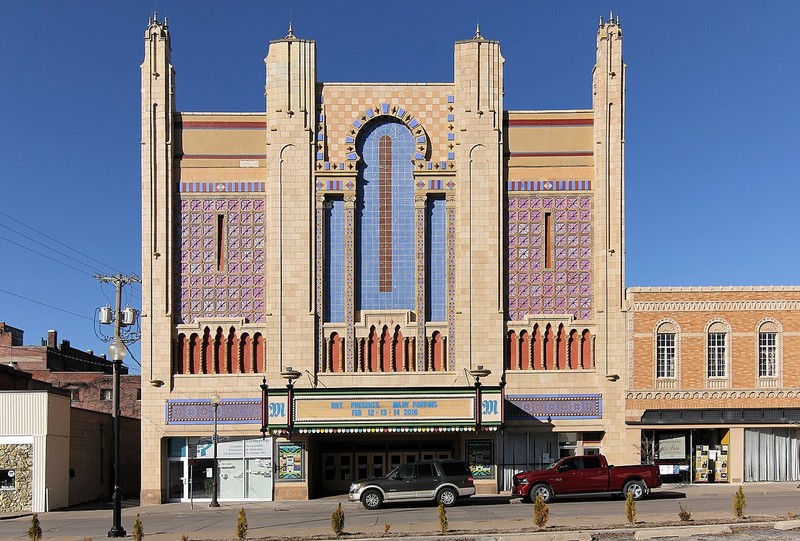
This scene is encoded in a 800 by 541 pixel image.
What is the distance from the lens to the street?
2544 cm

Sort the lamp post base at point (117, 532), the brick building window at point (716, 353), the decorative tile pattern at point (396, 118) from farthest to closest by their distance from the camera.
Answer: the decorative tile pattern at point (396, 118) < the brick building window at point (716, 353) < the lamp post base at point (117, 532)

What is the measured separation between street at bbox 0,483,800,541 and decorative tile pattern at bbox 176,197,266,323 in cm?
854

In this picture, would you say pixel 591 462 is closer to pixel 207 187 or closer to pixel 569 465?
pixel 569 465

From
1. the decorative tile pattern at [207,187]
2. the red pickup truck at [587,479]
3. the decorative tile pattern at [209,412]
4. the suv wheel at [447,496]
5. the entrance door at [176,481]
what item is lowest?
the entrance door at [176,481]

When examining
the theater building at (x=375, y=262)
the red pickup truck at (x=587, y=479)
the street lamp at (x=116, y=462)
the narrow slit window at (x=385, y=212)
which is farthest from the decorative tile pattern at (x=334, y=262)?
the street lamp at (x=116, y=462)

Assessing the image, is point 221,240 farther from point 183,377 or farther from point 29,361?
point 29,361

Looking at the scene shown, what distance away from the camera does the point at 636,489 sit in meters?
32.9

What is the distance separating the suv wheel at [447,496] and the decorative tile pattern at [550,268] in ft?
33.4

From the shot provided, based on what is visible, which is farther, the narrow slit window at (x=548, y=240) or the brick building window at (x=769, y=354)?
the narrow slit window at (x=548, y=240)

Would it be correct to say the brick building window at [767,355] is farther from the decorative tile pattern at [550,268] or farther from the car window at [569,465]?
the car window at [569,465]

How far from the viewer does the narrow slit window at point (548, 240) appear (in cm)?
4016

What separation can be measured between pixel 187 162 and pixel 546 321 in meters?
17.4

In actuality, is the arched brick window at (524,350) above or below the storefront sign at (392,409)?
above

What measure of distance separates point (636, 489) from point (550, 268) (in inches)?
433
